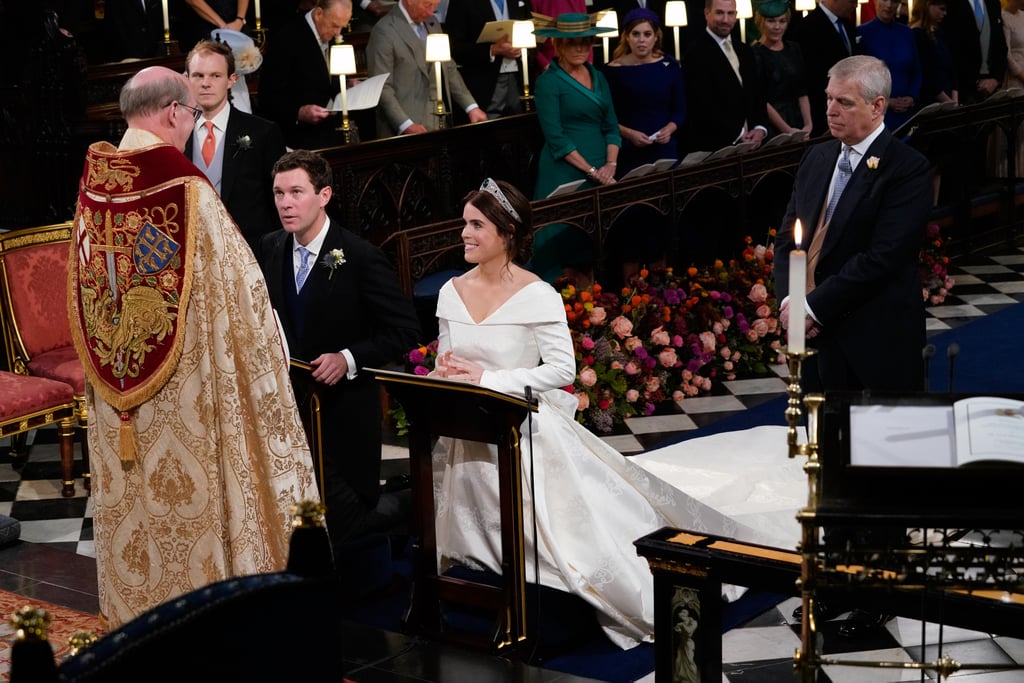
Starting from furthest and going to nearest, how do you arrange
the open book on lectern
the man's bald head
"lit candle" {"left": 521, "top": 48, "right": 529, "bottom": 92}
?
"lit candle" {"left": 521, "top": 48, "right": 529, "bottom": 92} → the man's bald head → the open book on lectern

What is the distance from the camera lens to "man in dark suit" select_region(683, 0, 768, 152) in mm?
9164

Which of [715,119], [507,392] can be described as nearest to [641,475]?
[507,392]

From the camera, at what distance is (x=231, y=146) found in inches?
244

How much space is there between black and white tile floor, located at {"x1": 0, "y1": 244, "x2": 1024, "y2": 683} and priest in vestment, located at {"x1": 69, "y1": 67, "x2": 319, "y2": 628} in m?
1.34

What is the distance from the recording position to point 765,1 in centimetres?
970

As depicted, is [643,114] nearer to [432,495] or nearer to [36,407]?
[36,407]

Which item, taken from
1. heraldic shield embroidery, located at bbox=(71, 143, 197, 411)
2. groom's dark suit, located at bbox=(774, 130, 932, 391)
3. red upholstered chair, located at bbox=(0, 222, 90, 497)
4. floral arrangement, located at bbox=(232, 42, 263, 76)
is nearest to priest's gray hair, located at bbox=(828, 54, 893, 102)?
groom's dark suit, located at bbox=(774, 130, 932, 391)

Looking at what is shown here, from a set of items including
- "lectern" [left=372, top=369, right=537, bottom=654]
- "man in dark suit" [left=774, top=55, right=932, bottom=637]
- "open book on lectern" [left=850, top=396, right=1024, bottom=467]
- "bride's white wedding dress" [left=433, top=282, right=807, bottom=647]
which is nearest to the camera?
"open book on lectern" [left=850, top=396, right=1024, bottom=467]

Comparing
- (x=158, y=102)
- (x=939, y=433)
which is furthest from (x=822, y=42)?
(x=939, y=433)

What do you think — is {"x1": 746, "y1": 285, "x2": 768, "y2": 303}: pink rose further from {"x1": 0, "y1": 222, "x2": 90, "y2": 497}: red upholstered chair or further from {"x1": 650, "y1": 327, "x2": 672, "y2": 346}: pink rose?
{"x1": 0, "y1": 222, "x2": 90, "y2": 497}: red upholstered chair

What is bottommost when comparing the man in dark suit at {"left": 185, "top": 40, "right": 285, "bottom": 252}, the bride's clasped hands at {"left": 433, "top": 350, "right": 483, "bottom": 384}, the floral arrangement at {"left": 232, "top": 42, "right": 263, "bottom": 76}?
the bride's clasped hands at {"left": 433, "top": 350, "right": 483, "bottom": 384}

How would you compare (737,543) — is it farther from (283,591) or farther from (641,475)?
(283,591)

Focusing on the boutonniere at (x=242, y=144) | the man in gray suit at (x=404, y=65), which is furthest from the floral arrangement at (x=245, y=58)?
the boutonniere at (x=242, y=144)

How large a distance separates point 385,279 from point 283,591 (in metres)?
2.74
